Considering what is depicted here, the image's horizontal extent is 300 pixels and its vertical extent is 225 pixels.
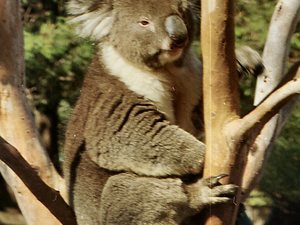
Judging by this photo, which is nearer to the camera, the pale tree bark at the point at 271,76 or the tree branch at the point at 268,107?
the tree branch at the point at 268,107

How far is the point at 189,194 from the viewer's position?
8.98ft

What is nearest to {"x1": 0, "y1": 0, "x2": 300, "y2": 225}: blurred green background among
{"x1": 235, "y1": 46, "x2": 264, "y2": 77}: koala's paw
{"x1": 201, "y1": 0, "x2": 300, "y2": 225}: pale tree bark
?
{"x1": 235, "y1": 46, "x2": 264, "y2": 77}: koala's paw

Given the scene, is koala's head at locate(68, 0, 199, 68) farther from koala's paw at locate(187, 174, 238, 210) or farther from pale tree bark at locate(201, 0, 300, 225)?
koala's paw at locate(187, 174, 238, 210)

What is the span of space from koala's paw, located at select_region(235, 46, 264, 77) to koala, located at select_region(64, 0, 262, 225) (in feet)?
0.68

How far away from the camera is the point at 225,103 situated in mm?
2479

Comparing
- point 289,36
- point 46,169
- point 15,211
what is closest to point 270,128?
point 289,36

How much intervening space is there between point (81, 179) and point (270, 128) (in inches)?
42.4

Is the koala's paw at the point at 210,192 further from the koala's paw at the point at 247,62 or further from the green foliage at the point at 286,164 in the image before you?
the green foliage at the point at 286,164

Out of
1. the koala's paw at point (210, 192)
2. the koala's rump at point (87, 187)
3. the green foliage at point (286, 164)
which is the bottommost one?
the green foliage at point (286, 164)

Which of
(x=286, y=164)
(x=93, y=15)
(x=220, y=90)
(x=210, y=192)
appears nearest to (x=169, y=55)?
(x=93, y=15)

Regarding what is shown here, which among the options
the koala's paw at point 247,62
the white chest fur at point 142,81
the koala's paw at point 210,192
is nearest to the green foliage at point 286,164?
the koala's paw at point 247,62

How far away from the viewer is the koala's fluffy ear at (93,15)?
3230mm

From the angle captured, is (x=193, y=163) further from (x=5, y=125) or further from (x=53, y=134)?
(x=53, y=134)

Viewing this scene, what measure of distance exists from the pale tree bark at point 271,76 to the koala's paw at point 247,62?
343mm
